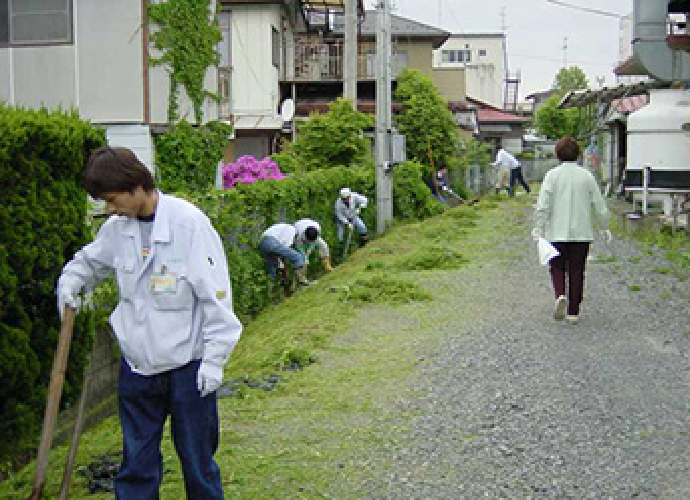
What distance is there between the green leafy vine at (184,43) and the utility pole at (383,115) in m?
5.65

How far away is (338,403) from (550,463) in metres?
1.78

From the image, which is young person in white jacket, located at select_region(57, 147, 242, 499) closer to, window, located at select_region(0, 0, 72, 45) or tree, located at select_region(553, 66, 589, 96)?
window, located at select_region(0, 0, 72, 45)

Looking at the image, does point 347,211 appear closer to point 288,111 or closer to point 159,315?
point 288,111

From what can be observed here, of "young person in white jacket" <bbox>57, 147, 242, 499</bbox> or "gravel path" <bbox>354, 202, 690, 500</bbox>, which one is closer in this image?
"young person in white jacket" <bbox>57, 147, 242, 499</bbox>

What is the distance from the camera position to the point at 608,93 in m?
23.2

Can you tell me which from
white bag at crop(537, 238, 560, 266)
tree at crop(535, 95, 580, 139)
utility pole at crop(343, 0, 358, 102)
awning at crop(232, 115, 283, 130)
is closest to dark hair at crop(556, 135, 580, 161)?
white bag at crop(537, 238, 560, 266)

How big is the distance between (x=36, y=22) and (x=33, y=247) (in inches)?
459

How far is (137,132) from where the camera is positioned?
15781 millimetres

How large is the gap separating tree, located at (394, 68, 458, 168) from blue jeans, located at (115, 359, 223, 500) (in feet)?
85.8

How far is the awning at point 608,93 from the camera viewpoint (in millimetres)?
20894

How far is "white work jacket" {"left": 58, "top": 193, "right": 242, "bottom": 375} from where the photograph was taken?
3934 mm

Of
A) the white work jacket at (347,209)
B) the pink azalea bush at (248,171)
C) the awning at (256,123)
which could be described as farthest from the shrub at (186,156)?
the awning at (256,123)

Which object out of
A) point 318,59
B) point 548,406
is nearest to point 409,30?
point 318,59

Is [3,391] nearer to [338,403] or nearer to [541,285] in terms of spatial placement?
[338,403]
